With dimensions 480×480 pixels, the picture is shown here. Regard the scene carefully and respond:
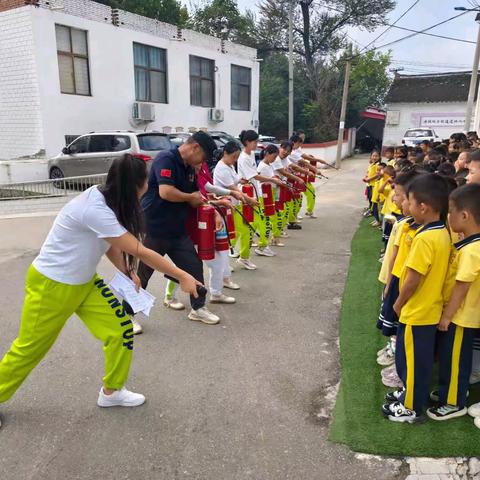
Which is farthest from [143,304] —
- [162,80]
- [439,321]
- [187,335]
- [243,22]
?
[243,22]

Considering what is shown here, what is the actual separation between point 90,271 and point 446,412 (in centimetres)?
226

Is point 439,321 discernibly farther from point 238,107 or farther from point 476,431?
point 238,107

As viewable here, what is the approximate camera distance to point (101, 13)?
1524 cm

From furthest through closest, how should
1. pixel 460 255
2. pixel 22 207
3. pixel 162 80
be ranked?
pixel 162 80 → pixel 22 207 → pixel 460 255

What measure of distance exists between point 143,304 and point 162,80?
55.9 ft

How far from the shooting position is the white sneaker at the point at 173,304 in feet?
15.2

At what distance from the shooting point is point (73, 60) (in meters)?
14.7

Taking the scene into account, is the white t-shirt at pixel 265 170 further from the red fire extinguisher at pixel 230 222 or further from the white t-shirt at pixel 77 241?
the white t-shirt at pixel 77 241

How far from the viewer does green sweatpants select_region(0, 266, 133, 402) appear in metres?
2.63

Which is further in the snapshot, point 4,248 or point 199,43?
point 199,43

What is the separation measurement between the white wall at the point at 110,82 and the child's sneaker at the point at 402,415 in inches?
533

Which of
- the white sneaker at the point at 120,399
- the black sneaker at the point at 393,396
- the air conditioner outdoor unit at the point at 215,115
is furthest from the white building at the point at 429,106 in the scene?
the white sneaker at the point at 120,399

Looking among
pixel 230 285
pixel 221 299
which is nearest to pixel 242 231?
pixel 230 285

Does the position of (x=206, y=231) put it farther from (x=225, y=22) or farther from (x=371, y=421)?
(x=225, y=22)
